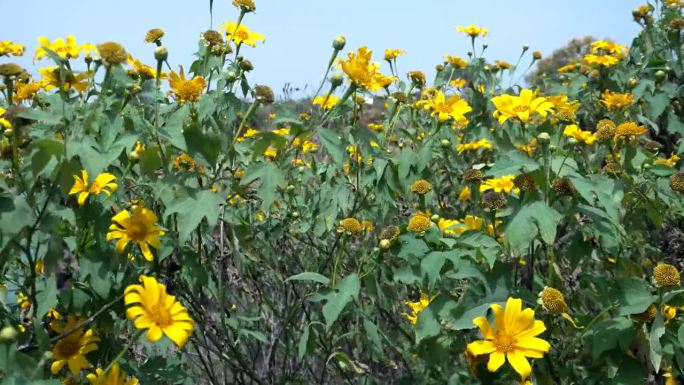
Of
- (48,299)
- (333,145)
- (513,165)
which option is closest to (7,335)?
(48,299)

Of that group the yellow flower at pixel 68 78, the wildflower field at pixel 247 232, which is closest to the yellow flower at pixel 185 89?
the wildflower field at pixel 247 232

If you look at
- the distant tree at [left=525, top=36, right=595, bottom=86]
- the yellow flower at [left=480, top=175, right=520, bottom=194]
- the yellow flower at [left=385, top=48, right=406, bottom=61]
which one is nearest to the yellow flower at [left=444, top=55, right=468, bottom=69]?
the yellow flower at [left=385, top=48, right=406, bottom=61]

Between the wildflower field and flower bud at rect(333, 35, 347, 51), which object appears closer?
the wildflower field

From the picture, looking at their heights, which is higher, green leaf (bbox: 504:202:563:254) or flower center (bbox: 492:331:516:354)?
green leaf (bbox: 504:202:563:254)

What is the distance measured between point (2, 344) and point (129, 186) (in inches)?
31.2

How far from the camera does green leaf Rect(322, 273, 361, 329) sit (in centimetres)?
184

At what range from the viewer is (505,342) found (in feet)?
5.60

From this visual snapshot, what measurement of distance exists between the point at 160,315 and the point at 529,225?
2.90 ft

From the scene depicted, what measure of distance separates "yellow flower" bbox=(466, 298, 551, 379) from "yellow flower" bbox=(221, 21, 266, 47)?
1337mm

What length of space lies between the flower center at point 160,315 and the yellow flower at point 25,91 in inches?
42.3

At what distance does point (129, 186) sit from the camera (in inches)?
84.6

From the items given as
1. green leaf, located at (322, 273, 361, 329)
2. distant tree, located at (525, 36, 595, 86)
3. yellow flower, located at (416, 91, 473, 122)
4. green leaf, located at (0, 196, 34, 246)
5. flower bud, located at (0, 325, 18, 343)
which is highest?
distant tree, located at (525, 36, 595, 86)

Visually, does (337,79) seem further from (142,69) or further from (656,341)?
(656,341)

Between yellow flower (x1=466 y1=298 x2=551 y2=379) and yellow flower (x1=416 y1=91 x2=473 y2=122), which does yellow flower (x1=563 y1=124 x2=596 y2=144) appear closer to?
yellow flower (x1=416 y1=91 x2=473 y2=122)
